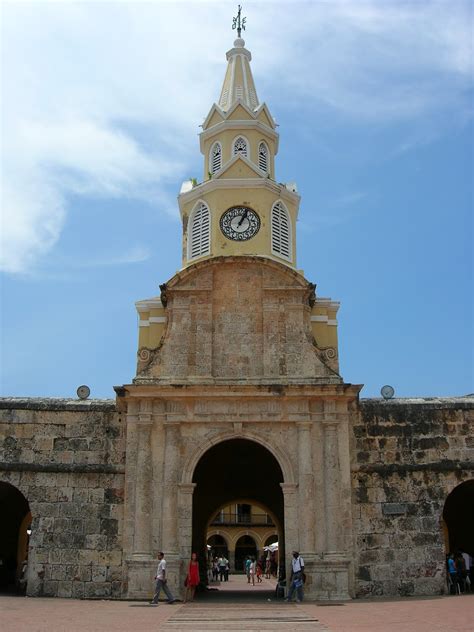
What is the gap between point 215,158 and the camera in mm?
30094

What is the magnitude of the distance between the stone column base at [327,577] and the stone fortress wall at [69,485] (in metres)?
5.44

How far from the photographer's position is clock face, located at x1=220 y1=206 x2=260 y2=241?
26984mm

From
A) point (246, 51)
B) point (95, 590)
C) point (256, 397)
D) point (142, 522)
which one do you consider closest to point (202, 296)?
point (256, 397)

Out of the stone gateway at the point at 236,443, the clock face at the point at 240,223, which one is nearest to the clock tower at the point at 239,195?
the clock face at the point at 240,223

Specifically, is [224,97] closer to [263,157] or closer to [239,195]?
[263,157]

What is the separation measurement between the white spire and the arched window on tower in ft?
6.02

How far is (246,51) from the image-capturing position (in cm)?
3316

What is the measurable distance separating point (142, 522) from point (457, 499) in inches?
485

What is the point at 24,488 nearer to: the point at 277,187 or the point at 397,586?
the point at 397,586

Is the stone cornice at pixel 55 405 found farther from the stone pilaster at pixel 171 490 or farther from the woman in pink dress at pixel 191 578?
the woman in pink dress at pixel 191 578

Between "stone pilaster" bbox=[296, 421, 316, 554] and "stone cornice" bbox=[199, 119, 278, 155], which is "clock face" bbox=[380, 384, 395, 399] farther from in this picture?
"stone cornice" bbox=[199, 119, 278, 155]

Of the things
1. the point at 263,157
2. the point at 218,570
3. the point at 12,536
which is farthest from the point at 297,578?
the point at 218,570

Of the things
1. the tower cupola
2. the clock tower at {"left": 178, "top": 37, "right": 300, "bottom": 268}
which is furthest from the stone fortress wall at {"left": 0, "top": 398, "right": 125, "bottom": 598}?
the clock tower at {"left": 178, "top": 37, "right": 300, "bottom": 268}

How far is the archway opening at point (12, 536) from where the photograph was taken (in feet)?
83.0
